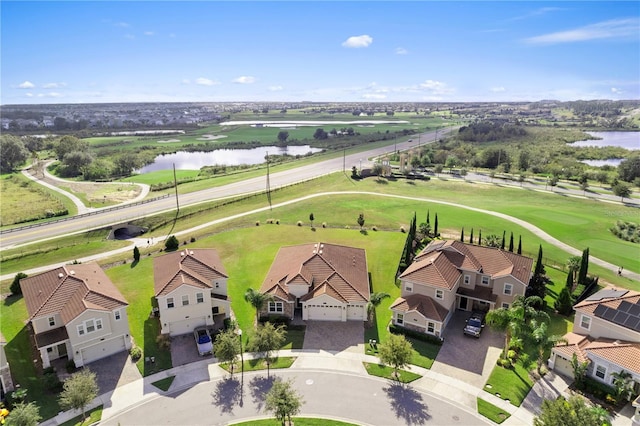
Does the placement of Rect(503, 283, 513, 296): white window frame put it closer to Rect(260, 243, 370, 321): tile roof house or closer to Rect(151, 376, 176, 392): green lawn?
Rect(260, 243, 370, 321): tile roof house

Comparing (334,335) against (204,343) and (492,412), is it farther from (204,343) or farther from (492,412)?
(492,412)

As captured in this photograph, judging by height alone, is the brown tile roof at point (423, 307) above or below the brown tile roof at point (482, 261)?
below

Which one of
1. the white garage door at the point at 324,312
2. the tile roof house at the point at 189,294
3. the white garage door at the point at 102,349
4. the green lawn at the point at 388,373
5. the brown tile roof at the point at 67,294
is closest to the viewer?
the green lawn at the point at 388,373

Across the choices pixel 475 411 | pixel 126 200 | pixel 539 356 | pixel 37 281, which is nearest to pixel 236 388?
pixel 475 411

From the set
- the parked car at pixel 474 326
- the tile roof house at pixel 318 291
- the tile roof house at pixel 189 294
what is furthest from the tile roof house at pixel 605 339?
the tile roof house at pixel 189 294

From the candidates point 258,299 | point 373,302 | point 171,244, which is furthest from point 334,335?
point 171,244

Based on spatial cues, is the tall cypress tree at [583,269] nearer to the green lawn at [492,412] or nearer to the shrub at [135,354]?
the green lawn at [492,412]

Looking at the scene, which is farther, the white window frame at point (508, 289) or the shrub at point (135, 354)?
the white window frame at point (508, 289)
